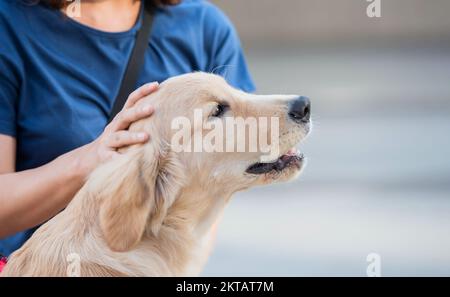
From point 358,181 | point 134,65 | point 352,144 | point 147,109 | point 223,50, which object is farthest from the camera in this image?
point 352,144

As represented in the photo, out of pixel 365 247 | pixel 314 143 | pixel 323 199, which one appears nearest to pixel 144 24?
pixel 365 247

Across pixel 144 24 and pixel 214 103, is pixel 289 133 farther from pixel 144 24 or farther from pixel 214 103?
pixel 144 24

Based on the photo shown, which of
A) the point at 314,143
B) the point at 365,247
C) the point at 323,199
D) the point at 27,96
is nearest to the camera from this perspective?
the point at 27,96

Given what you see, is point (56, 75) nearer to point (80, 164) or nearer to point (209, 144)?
point (80, 164)

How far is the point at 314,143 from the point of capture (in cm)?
678

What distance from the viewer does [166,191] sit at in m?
2.50

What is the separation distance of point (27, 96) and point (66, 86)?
0.14 m

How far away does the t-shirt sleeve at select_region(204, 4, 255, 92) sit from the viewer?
10.6 feet

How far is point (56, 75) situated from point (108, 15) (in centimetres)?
34

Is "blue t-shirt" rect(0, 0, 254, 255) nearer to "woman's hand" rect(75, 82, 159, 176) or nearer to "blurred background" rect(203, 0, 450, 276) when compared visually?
"woman's hand" rect(75, 82, 159, 176)

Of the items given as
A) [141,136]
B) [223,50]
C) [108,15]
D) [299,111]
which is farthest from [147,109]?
[223,50]

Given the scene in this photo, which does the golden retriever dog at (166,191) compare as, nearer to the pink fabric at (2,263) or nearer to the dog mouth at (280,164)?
the dog mouth at (280,164)

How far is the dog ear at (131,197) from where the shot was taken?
7.60 feet

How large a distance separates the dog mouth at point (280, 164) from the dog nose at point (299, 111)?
0.34 feet
